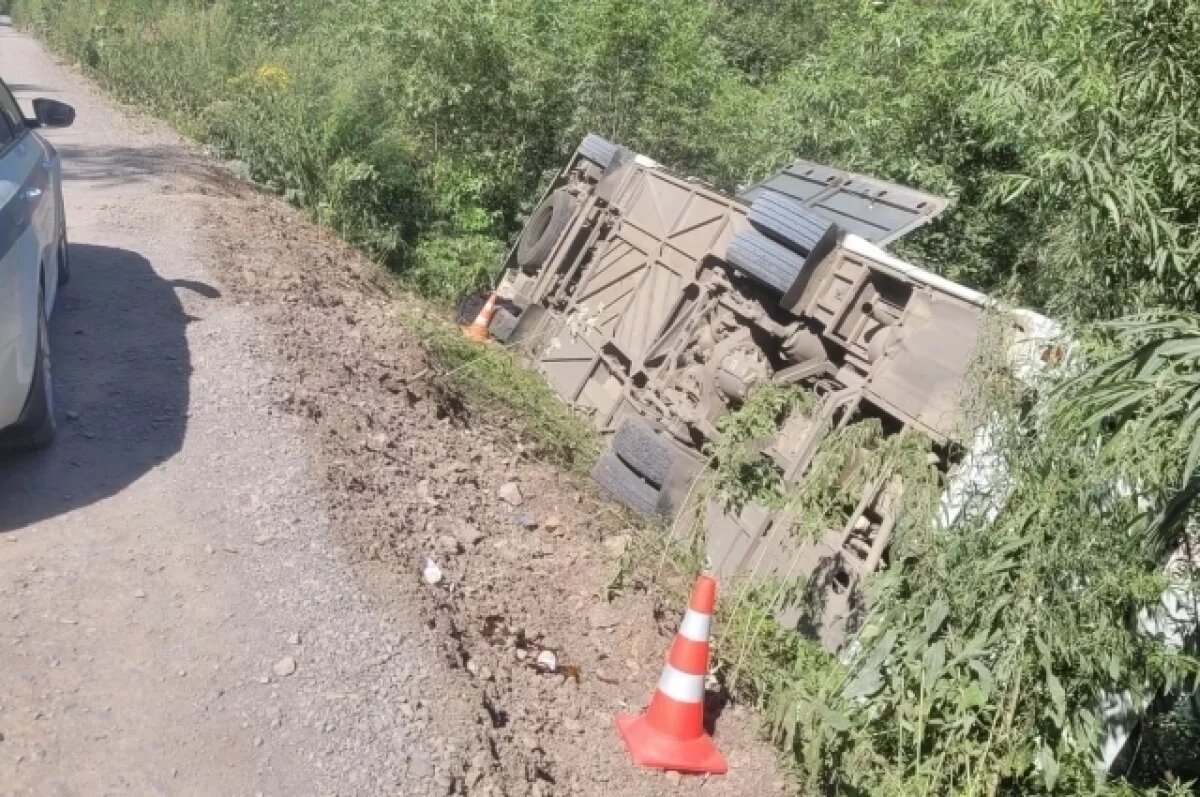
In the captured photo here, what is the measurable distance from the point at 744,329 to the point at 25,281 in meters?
4.17

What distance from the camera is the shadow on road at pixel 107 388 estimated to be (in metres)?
5.22

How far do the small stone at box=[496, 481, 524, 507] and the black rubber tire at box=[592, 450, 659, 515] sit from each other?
0.68 meters

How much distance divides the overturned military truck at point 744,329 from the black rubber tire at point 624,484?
0.05 ft

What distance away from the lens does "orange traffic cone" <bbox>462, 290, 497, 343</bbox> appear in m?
10.2

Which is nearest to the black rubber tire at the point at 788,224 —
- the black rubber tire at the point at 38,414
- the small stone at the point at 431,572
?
the small stone at the point at 431,572

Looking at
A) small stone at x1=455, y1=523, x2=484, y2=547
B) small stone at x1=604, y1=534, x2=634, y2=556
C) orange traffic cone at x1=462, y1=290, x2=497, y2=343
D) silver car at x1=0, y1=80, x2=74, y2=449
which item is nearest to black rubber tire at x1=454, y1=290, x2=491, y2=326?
orange traffic cone at x1=462, y1=290, x2=497, y2=343

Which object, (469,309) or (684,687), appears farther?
(469,309)

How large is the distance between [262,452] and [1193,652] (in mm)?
4161

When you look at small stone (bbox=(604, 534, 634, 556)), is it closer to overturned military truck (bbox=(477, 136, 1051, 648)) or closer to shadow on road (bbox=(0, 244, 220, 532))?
overturned military truck (bbox=(477, 136, 1051, 648))

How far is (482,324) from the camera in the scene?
407 inches

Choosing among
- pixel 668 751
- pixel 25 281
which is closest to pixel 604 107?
pixel 25 281

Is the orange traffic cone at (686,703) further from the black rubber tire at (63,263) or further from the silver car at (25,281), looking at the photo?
the black rubber tire at (63,263)

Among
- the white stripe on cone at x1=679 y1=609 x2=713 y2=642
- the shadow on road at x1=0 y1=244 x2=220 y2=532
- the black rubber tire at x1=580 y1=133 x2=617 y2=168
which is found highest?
the black rubber tire at x1=580 y1=133 x2=617 y2=168

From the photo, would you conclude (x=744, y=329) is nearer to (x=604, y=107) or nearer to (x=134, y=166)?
(x=604, y=107)
